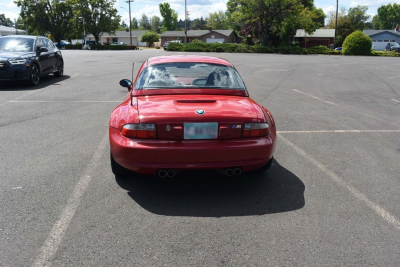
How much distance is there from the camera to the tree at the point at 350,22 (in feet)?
252

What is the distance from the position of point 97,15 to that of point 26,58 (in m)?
71.6

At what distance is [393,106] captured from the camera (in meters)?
10.7

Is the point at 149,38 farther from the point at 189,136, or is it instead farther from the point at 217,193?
the point at 189,136

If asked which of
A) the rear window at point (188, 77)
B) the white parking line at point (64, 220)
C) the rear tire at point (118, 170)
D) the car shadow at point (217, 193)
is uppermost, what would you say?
the rear window at point (188, 77)

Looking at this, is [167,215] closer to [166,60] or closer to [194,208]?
[194,208]

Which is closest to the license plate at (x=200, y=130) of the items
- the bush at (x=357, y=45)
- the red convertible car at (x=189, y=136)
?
the red convertible car at (x=189, y=136)

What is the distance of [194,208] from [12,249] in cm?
164

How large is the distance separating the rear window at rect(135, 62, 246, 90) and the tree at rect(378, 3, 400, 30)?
554 ft

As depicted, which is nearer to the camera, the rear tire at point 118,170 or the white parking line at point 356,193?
the white parking line at point 356,193

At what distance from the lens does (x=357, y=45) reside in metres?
44.2

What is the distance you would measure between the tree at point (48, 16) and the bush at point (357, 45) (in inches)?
2220

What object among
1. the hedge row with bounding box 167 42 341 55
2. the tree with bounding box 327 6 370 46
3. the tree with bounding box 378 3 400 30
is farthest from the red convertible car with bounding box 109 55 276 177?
the tree with bounding box 378 3 400 30

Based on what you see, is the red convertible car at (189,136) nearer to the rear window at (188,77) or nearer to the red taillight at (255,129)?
the red taillight at (255,129)

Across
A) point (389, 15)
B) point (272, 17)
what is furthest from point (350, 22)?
point (389, 15)
